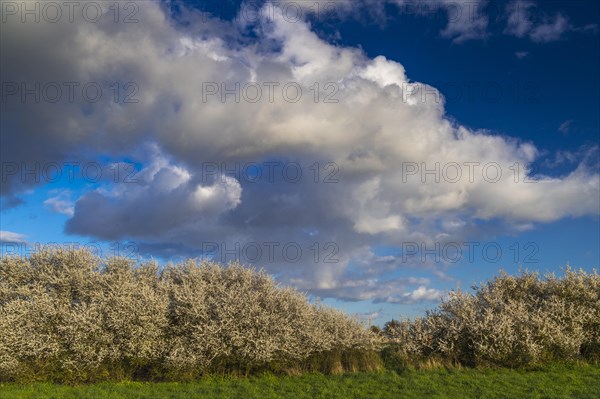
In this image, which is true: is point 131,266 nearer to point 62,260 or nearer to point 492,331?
point 62,260

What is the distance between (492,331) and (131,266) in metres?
21.7

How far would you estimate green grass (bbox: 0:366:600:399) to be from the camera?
20047mm

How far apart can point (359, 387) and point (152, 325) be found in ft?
35.1

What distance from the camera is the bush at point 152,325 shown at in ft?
76.6

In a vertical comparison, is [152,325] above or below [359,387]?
above

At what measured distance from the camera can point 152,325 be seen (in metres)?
24.5

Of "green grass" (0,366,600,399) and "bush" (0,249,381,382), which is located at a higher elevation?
"bush" (0,249,381,382)

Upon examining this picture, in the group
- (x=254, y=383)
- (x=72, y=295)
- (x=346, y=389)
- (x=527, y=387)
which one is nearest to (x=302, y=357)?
(x=254, y=383)

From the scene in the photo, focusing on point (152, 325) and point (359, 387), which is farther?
point (152, 325)

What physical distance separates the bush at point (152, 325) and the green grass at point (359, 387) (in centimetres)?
121

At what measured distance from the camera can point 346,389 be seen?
2091 centimetres

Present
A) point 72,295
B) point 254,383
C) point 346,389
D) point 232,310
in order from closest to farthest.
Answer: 1. point 346,389
2. point 254,383
3. point 232,310
4. point 72,295

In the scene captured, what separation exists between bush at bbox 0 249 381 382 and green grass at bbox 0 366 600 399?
3.98ft

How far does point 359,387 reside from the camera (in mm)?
21391
